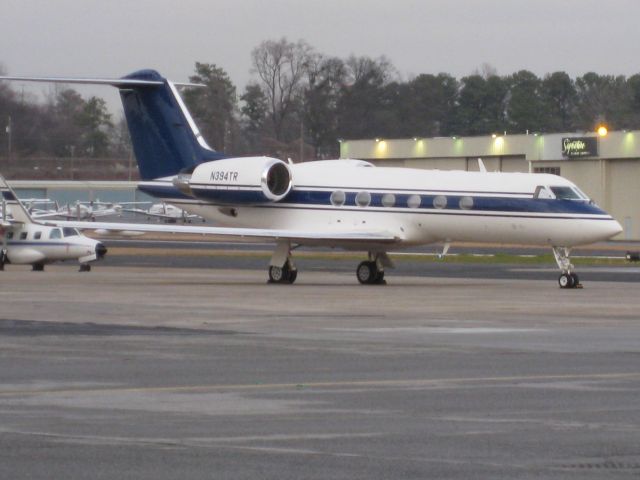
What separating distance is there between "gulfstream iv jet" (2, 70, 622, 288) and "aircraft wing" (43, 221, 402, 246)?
Answer: 38 millimetres

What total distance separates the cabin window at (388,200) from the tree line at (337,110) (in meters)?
46.8

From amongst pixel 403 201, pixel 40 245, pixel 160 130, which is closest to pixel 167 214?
pixel 40 245

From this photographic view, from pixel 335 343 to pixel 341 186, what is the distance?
1611 cm

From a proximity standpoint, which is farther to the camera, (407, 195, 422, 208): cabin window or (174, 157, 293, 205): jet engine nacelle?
(174, 157, 293, 205): jet engine nacelle

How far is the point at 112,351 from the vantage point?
16406 mm

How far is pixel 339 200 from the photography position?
33281 mm

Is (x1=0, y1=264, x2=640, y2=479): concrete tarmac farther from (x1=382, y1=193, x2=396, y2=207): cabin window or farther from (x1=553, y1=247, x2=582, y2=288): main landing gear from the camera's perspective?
(x1=382, y1=193, x2=396, y2=207): cabin window

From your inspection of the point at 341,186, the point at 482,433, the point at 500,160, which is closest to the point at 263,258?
the point at 341,186

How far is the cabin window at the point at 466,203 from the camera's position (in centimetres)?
3194

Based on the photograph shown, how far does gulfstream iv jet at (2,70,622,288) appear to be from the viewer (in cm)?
3153

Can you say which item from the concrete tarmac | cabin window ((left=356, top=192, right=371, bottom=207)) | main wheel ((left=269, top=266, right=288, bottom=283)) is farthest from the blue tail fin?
the concrete tarmac

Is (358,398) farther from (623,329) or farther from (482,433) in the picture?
(623,329)

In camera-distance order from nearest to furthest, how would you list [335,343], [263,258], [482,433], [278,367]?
1. [482,433]
2. [278,367]
3. [335,343]
4. [263,258]

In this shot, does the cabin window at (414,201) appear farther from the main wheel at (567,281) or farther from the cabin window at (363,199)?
the main wheel at (567,281)
